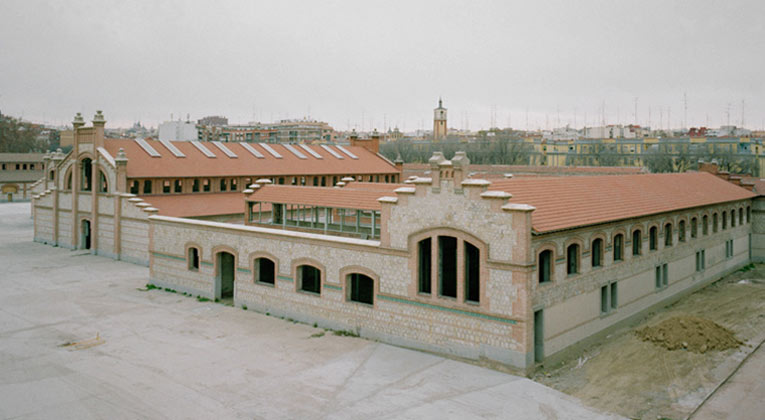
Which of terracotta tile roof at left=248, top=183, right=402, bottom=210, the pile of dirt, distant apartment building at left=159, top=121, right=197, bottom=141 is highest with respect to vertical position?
distant apartment building at left=159, top=121, right=197, bottom=141

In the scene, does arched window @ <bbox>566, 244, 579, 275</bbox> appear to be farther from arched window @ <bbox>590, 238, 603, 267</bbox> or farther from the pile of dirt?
the pile of dirt

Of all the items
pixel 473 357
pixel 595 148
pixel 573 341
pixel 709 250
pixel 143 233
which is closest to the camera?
pixel 473 357

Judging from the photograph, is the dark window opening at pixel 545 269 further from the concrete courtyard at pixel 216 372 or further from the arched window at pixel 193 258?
the arched window at pixel 193 258

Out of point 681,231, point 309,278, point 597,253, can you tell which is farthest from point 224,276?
point 681,231

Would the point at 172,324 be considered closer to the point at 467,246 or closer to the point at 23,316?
the point at 23,316

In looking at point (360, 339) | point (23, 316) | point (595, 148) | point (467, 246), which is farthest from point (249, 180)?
point (595, 148)

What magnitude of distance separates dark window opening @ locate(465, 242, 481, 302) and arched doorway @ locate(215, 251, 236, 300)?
15167mm

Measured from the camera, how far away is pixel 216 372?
2067 cm

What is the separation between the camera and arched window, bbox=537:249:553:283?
71.9 ft

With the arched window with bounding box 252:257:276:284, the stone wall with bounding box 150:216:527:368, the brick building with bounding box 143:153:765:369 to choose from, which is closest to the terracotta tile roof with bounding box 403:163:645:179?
the brick building with bounding box 143:153:765:369

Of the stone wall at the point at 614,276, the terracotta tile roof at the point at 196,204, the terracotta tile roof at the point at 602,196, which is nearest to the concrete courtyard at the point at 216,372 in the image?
the stone wall at the point at 614,276

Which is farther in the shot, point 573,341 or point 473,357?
point 573,341

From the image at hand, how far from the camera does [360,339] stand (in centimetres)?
2439

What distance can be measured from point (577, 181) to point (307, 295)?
1514 centimetres
